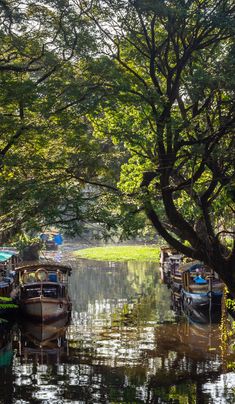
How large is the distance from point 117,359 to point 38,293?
10289mm

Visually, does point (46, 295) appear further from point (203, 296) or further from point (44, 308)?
point (203, 296)

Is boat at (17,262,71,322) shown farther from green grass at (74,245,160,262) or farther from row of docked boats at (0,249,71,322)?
green grass at (74,245,160,262)

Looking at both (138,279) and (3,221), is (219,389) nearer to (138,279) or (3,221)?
(3,221)

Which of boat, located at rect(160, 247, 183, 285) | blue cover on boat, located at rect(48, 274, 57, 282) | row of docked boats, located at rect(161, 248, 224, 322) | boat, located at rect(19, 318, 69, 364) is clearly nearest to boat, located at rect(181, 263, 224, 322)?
row of docked boats, located at rect(161, 248, 224, 322)

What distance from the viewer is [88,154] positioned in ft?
59.5

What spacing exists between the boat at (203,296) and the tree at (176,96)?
41.7ft

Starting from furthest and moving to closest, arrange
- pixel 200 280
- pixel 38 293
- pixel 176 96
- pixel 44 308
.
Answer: pixel 200 280, pixel 38 293, pixel 44 308, pixel 176 96

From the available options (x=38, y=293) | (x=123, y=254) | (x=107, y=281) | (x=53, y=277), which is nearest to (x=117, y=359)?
(x=38, y=293)

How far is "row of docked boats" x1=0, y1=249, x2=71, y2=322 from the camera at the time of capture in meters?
27.6

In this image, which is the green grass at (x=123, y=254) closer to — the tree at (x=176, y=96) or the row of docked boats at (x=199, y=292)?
the row of docked boats at (x=199, y=292)

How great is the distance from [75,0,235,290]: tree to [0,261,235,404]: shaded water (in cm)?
386

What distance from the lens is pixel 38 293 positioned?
29547mm

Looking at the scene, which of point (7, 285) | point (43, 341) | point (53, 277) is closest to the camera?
point (43, 341)

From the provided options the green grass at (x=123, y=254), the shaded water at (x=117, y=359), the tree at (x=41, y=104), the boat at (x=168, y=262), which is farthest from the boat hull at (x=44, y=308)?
the green grass at (x=123, y=254)
